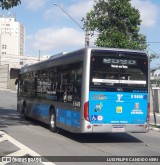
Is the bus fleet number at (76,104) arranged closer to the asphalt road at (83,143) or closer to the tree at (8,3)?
the asphalt road at (83,143)

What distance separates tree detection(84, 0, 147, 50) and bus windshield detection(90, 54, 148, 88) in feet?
43.2

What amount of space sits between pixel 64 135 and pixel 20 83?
883 cm

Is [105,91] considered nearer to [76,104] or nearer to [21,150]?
[76,104]

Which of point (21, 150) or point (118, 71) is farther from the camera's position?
point (118, 71)

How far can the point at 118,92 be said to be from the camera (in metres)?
13.9

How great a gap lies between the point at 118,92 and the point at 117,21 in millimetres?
14970

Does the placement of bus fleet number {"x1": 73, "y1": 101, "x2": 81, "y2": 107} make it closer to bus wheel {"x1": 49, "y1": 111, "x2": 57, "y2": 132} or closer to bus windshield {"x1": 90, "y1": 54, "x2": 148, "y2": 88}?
bus windshield {"x1": 90, "y1": 54, "x2": 148, "y2": 88}

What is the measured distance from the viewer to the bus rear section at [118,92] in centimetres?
1353

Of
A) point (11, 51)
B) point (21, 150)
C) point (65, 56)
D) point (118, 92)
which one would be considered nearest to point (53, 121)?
point (65, 56)

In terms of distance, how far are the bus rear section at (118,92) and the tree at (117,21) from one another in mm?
13256

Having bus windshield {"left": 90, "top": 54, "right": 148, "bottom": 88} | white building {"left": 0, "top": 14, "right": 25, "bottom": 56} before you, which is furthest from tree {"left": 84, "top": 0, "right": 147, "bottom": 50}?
white building {"left": 0, "top": 14, "right": 25, "bottom": 56}

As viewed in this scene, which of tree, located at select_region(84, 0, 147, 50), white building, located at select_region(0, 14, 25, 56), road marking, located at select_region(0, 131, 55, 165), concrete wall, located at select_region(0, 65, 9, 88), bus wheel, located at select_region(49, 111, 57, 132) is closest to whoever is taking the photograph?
road marking, located at select_region(0, 131, 55, 165)

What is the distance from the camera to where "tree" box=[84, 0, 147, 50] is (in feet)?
91.2

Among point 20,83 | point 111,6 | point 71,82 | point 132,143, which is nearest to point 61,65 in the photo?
point 71,82
